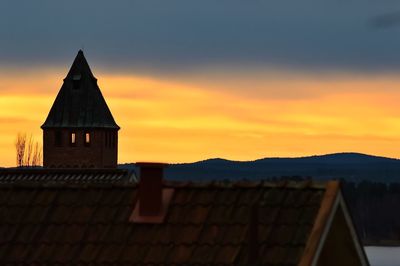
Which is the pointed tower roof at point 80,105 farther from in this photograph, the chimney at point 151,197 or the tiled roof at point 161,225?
the chimney at point 151,197

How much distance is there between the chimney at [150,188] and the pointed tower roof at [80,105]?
6004 centimetres

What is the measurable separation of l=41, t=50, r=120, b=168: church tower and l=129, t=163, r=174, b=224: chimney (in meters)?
57.2

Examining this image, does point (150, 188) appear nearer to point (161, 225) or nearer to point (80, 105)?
point (161, 225)

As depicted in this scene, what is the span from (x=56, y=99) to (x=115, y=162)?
5535 millimetres

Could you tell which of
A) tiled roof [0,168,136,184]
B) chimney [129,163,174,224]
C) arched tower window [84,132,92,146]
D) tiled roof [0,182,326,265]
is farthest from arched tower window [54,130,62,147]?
chimney [129,163,174,224]

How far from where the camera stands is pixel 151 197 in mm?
19047

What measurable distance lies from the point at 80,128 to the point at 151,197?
60566 mm

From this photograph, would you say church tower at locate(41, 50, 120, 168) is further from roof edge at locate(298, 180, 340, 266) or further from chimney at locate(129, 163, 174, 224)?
roof edge at locate(298, 180, 340, 266)

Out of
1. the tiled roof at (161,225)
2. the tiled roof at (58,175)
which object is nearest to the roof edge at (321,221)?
the tiled roof at (161,225)

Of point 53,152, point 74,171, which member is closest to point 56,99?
point 53,152

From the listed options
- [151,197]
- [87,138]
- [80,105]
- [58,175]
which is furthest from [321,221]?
[80,105]

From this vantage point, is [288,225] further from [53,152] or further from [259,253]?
[53,152]

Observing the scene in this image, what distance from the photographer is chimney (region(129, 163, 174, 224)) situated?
19016 mm

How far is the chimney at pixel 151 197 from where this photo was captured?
19016 mm
